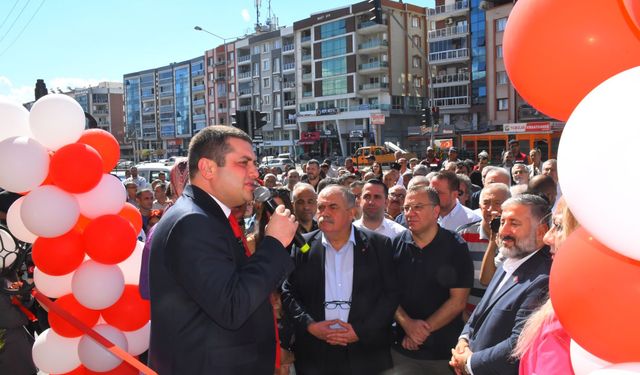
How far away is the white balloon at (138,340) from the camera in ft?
14.1

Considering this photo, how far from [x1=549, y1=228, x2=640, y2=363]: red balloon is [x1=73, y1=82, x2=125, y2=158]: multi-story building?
11162cm

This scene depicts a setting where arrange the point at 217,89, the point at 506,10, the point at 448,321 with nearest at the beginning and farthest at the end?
1. the point at 448,321
2. the point at 506,10
3. the point at 217,89

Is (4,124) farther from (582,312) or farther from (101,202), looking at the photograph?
(582,312)

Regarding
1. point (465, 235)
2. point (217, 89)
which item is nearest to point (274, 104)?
point (217, 89)

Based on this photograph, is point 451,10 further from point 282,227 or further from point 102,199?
point 282,227

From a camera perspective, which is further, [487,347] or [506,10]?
[506,10]

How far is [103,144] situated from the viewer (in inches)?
176

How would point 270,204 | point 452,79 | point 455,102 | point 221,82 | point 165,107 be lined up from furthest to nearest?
point 165,107, point 221,82, point 452,79, point 455,102, point 270,204

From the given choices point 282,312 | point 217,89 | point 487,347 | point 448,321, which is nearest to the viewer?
point 487,347

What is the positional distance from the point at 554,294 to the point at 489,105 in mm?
49564

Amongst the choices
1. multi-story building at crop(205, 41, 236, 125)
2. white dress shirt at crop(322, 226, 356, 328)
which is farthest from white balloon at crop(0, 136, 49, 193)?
multi-story building at crop(205, 41, 236, 125)

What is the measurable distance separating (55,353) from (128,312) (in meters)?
0.60

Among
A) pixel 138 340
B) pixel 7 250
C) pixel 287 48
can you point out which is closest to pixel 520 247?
pixel 138 340

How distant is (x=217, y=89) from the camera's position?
77.1 metres
